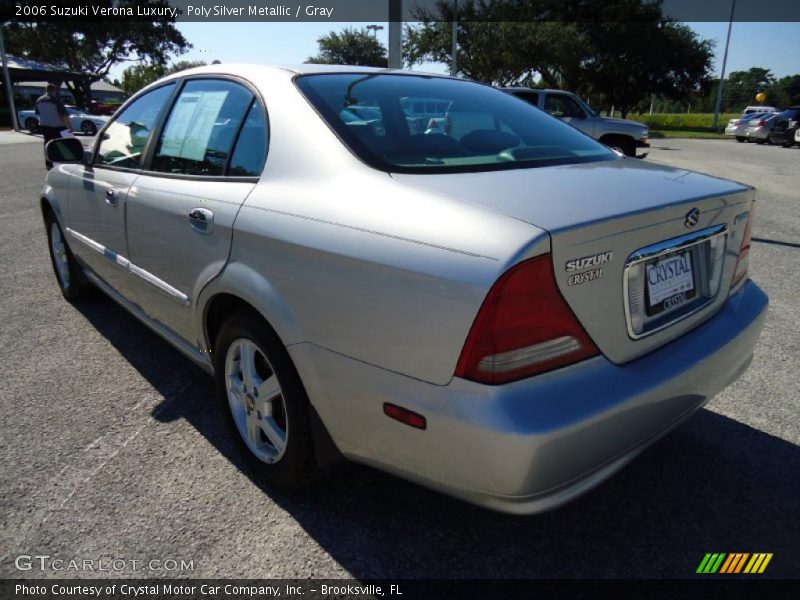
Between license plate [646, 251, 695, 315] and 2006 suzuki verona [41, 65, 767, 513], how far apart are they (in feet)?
0.04

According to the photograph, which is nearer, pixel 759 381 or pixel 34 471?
pixel 34 471

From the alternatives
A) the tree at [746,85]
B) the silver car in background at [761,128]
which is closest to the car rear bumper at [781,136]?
the silver car in background at [761,128]

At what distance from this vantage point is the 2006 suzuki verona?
5.10 ft

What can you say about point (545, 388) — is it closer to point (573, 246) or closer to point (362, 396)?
point (573, 246)

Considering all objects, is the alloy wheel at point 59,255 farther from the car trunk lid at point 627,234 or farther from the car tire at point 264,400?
the car trunk lid at point 627,234

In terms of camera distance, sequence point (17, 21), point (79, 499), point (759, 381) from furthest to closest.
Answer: point (17, 21)
point (759, 381)
point (79, 499)

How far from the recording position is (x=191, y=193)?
2.49 m

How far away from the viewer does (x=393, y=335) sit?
1.67 metres

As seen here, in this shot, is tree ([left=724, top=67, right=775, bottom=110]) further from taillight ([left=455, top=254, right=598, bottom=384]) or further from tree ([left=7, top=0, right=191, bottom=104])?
taillight ([left=455, top=254, right=598, bottom=384])

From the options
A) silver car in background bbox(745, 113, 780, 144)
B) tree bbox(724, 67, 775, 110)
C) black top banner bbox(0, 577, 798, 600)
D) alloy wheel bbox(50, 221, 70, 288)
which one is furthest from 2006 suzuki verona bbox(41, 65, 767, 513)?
tree bbox(724, 67, 775, 110)

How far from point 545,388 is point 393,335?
43 cm

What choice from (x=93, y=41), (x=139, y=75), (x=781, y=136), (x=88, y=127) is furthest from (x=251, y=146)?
(x=139, y=75)

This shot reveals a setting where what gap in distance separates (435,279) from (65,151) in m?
3.04

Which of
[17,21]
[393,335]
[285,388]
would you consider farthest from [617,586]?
[17,21]
